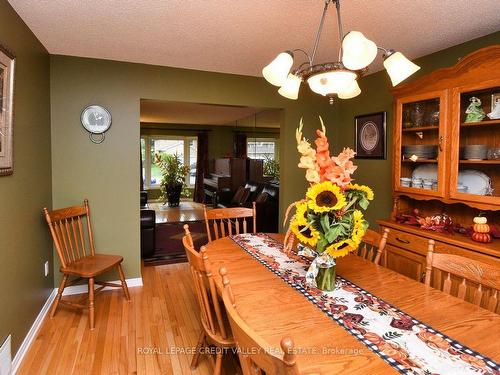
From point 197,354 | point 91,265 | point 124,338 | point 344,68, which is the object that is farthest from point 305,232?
point 91,265

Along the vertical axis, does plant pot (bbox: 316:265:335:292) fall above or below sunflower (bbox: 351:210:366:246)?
below

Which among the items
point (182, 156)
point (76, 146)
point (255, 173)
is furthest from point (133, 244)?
point (182, 156)

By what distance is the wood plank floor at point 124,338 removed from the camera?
210 cm

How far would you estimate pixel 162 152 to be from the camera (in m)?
10.0

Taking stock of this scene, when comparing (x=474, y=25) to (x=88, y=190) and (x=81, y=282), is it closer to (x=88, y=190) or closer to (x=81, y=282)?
(x=88, y=190)

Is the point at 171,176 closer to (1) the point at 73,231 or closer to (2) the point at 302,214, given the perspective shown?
(1) the point at 73,231

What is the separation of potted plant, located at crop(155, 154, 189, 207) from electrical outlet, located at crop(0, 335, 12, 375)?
6.76 metres

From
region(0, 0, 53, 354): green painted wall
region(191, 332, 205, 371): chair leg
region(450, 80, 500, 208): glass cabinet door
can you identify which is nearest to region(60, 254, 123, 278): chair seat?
region(0, 0, 53, 354): green painted wall

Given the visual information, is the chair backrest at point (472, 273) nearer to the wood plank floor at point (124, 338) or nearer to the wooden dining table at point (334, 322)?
the wooden dining table at point (334, 322)

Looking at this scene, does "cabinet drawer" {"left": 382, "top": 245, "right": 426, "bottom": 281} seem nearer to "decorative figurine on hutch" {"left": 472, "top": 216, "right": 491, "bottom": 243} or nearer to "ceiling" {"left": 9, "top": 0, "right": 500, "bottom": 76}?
"decorative figurine on hutch" {"left": 472, "top": 216, "right": 491, "bottom": 243}

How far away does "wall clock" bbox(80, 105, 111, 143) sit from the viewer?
10.3 feet

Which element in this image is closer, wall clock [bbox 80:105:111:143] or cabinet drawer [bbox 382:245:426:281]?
cabinet drawer [bbox 382:245:426:281]

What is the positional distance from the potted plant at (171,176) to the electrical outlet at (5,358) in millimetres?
6762

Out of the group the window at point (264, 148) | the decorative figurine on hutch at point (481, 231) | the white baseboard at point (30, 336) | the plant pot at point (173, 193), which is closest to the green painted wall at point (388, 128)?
the decorative figurine on hutch at point (481, 231)
